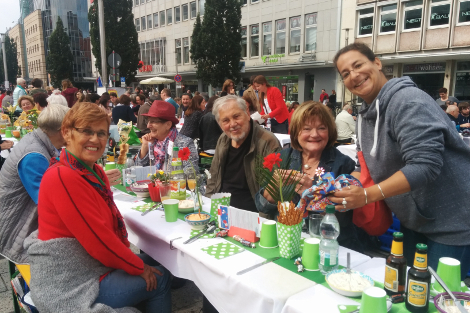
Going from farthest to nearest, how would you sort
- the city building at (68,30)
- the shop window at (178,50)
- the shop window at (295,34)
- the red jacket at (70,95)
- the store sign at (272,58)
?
the city building at (68,30) → the shop window at (178,50) → the store sign at (272,58) → the shop window at (295,34) → the red jacket at (70,95)

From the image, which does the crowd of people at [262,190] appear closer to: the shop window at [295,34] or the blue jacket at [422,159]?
the blue jacket at [422,159]

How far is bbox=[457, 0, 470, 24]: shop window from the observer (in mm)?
15656

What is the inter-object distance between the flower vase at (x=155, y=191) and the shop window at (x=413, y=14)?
19.2 meters

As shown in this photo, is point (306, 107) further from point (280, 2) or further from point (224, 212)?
point (280, 2)

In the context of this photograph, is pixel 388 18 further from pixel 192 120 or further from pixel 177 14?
pixel 177 14

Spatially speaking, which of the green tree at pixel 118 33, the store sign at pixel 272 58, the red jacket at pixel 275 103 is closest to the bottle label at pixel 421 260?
the red jacket at pixel 275 103

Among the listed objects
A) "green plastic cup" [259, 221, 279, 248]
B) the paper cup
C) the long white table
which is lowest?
the long white table

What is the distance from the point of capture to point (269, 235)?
1891mm

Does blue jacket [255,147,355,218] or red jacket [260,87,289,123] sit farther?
red jacket [260,87,289,123]

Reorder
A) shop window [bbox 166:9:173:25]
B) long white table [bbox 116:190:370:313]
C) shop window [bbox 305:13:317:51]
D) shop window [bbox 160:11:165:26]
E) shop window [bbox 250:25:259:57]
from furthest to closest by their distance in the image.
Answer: shop window [bbox 160:11:165:26]
shop window [bbox 166:9:173:25]
shop window [bbox 250:25:259:57]
shop window [bbox 305:13:317:51]
long white table [bbox 116:190:370:313]

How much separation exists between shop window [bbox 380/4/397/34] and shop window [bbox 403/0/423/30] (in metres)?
0.54

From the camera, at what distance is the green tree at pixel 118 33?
28.8 meters

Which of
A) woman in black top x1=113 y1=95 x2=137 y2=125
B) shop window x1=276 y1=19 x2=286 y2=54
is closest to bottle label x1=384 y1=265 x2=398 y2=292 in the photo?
woman in black top x1=113 y1=95 x2=137 y2=125

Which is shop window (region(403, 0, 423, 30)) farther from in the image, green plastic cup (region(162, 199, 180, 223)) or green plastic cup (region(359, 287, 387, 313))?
green plastic cup (region(359, 287, 387, 313))
